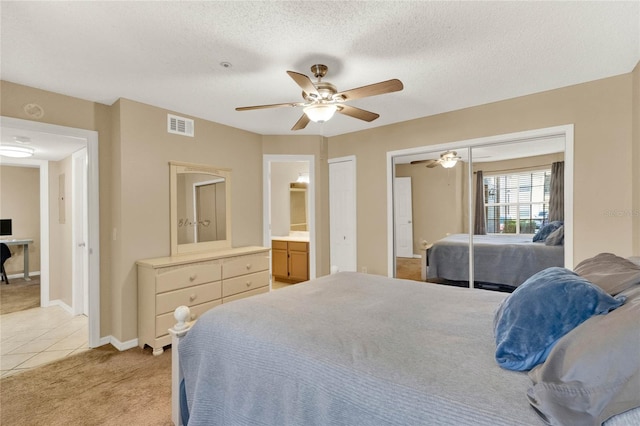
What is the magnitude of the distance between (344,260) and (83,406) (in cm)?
329

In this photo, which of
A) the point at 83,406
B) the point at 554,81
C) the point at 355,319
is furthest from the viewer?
the point at 554,81

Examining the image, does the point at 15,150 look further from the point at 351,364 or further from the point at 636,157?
the point at 636,157

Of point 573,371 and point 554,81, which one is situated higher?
point 554,81

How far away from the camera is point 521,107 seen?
3211 mm

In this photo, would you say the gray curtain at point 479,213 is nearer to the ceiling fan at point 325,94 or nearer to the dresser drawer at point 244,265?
the ceiling fan at point 325,94

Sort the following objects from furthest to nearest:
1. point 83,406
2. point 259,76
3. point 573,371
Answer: point 259,76 → point 83,406 → point 573,371

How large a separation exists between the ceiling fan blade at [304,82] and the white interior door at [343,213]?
7.79 feet

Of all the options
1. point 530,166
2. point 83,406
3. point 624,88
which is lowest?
point 83,406

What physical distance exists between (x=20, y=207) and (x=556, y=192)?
9070 millimetres

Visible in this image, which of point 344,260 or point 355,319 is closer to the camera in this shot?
point 355,319

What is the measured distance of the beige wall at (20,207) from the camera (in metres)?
6.02

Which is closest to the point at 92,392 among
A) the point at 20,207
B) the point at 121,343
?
the point at 121,343

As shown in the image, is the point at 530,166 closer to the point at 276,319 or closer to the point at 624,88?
the point at 624,88

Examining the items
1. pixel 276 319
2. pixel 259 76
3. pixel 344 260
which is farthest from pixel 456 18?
pixel 344 260
